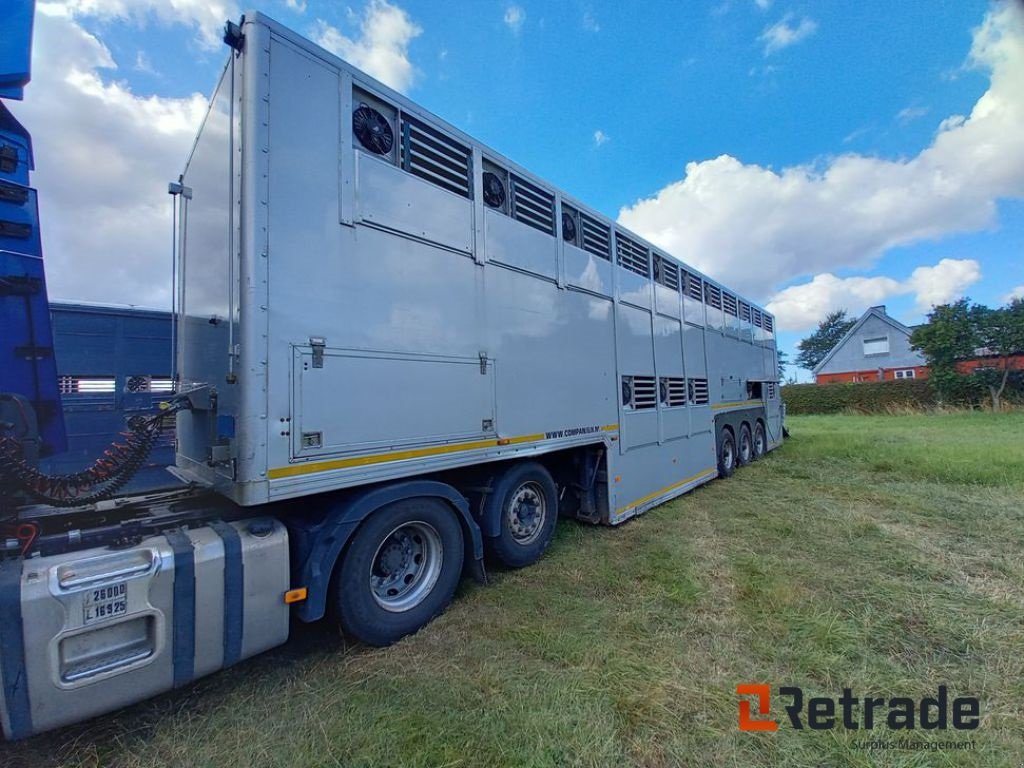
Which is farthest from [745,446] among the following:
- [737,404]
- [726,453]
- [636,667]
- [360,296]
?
[360,296]

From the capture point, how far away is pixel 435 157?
3432 mm

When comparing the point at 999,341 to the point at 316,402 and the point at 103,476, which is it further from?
the point at 103,476

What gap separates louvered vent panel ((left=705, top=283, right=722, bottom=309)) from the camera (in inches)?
327

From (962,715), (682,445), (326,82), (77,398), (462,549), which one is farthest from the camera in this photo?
(682,445)

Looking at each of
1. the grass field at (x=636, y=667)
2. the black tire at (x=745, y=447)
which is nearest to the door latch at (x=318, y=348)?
the grass field at (x=636, y=667)

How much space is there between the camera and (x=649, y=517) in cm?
579

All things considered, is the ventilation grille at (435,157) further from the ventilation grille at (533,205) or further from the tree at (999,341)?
the tree at (999,341)

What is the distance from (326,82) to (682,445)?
6.14 metres

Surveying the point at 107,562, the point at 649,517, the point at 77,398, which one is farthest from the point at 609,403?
the point at 77,398

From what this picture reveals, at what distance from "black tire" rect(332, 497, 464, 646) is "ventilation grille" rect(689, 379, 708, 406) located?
5102mm

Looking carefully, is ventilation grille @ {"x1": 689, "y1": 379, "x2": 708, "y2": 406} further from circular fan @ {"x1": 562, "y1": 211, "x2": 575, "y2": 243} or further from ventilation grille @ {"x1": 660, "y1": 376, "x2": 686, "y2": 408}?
circular fan @ {"x1": 562, "y1": 211, "x2": 575, "y2": 243}

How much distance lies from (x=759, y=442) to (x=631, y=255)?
712cm

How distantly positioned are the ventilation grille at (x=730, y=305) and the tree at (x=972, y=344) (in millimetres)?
20515

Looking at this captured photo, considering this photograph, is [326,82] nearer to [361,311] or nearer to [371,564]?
[361,311]
